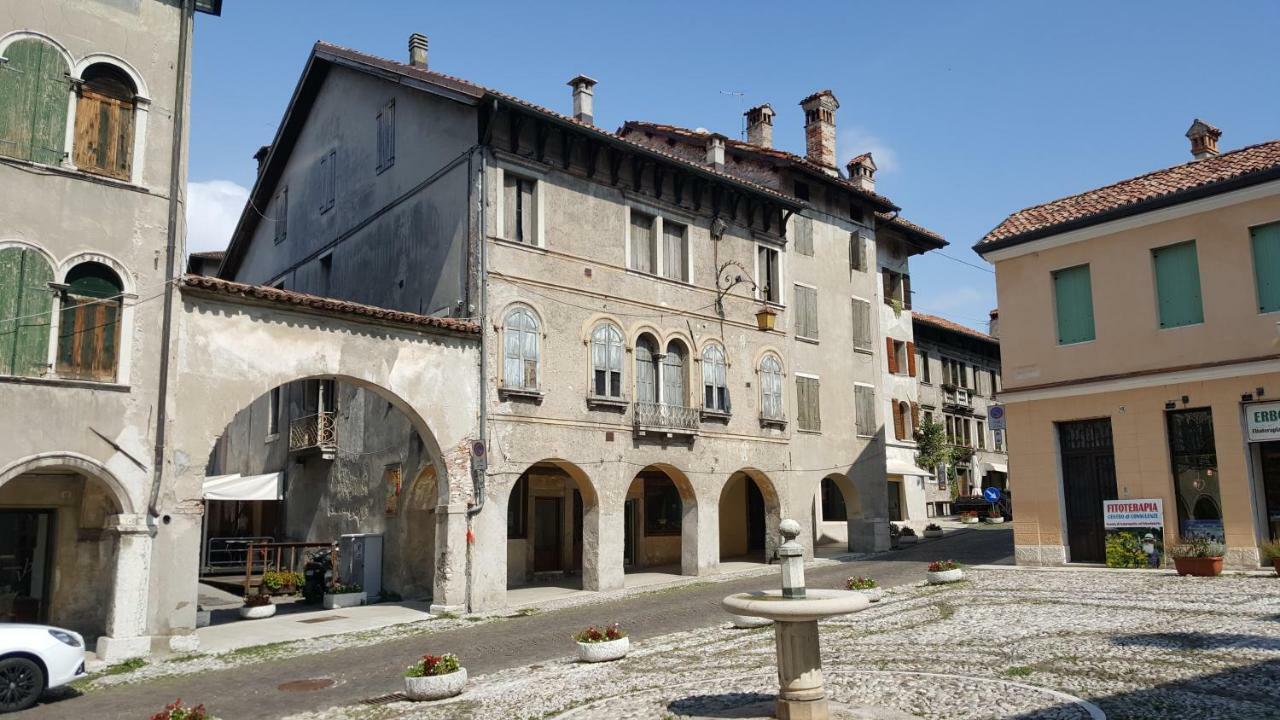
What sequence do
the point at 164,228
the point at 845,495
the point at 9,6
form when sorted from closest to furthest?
1. the point at 9,6
2. the point at 164,228
3. the point at 845,495

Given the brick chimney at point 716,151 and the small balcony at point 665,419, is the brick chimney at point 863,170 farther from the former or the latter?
the small balcony at point 665,419

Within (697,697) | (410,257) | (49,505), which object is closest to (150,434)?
(49,505)

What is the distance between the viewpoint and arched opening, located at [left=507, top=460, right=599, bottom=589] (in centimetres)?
2469

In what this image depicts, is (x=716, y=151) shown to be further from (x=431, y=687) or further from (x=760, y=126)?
(x=431, y=687)

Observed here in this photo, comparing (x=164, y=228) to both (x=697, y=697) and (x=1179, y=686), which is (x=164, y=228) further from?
(x=1179, y=686)

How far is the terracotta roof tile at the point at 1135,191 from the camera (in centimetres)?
2070

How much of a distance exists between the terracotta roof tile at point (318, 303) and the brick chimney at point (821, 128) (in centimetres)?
1945

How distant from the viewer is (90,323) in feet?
50.3

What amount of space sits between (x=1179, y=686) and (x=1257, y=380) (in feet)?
42.2

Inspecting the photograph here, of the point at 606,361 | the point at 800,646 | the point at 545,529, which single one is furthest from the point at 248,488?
the point at 800,646

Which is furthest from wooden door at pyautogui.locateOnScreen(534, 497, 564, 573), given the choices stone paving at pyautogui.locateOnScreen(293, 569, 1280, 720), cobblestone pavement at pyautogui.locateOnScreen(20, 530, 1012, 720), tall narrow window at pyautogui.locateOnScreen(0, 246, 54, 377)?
tall narrow window at pyautogui.locateOnScreen(0, 246, 54, 377)

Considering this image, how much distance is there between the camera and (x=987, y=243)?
23953mm

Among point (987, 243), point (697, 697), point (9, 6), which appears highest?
point (9, 6)

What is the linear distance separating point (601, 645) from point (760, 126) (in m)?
25.9
